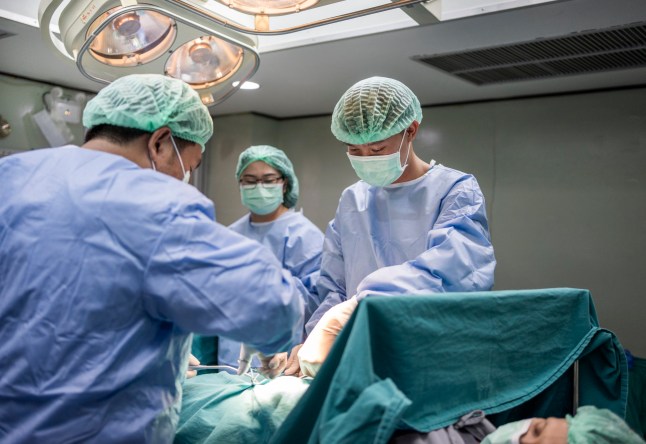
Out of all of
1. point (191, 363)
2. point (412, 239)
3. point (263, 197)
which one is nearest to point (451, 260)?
point (412, 239)

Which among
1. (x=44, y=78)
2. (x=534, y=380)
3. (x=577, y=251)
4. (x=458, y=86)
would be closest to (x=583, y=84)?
(x=458, y=86)

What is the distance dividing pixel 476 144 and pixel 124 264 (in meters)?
2.99

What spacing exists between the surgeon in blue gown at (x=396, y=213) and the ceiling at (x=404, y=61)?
654 millimetres

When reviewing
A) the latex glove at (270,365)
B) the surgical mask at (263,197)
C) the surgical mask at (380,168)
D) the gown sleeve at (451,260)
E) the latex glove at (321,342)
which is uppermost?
the surgical mask at (380,168)

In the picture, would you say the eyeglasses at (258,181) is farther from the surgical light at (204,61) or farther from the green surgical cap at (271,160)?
the surgical light at (204,61)

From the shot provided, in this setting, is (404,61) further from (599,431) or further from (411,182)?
(599,431)

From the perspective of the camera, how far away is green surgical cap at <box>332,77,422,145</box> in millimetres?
1878

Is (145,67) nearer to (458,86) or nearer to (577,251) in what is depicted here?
(458,86)

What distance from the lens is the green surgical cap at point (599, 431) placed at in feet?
4.04

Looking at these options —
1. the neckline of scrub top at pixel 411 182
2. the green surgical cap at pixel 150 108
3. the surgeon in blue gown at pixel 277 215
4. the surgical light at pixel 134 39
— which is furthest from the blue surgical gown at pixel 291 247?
the green surgical cap at pixel 150 108

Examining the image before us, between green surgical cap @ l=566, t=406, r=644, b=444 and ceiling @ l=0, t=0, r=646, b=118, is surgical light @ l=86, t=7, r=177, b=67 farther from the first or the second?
green surgical cap @ l=566, t=406, r=644, b=444

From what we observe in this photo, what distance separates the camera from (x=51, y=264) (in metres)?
1.09

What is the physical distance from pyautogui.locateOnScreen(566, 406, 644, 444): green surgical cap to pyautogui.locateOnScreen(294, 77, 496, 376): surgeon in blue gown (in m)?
0.49

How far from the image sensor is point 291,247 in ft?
9.62
